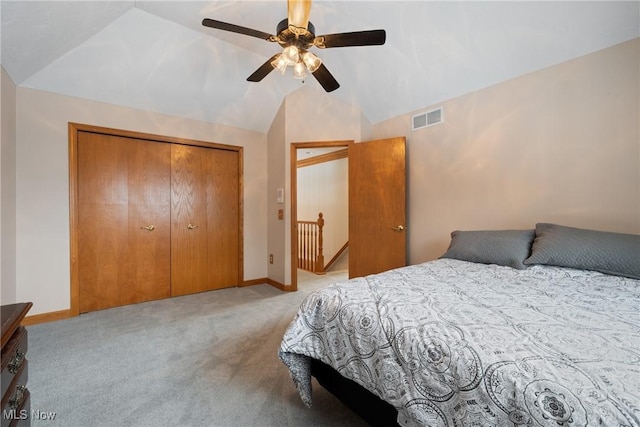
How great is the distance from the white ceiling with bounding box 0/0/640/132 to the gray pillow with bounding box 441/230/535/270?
4.85 ft

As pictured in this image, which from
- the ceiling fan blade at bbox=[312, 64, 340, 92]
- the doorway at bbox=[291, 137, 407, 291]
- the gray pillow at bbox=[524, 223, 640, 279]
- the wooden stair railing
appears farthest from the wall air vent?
the wooden stair railing

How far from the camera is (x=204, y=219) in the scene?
373 centimetres

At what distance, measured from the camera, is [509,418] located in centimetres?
70

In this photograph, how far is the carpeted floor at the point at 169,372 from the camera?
4.79 feet

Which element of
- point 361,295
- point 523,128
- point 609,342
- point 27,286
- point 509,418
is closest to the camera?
point 509,418

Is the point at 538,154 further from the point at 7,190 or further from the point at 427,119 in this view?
the point at 7,190

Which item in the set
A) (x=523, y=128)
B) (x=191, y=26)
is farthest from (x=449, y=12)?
(x=191, y=26)

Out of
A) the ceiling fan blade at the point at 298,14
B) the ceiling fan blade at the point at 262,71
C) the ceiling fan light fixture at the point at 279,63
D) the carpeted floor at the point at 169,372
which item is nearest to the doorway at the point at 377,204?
the carpeted floor at the point at 169,372

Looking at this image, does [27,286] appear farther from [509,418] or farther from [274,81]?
[509,418]

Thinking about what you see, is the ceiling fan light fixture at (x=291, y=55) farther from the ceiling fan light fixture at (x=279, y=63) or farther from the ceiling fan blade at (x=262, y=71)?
the ceiling fan blade at (x=262, y=71)

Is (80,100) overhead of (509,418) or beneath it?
overhead

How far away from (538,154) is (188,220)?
3860mm

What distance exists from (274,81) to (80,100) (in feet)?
6.93

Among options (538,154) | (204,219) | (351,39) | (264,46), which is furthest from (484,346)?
(204,219)
